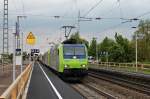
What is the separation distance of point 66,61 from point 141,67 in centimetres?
2509

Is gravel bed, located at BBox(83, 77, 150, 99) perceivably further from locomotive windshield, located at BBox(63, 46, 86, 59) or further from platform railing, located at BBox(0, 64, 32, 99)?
locomotive windshield, located at BBox(63, 46, 86, 59)

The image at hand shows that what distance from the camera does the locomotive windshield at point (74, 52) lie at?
35156 millimetres

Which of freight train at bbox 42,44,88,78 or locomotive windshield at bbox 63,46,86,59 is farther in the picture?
locomotive windshield at bbox 63,46,86,59

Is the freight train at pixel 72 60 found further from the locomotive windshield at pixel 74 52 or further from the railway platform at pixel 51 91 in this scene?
the railway platform at pixel 51 91

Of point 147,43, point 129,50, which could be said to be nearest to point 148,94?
point 129,50

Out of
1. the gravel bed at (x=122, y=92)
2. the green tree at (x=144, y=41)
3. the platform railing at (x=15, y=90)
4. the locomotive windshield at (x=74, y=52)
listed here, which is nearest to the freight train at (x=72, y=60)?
the locomotive windshield at (x=74, y=52)

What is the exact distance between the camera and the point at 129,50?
96.8 meters

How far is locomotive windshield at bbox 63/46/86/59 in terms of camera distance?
35.2m

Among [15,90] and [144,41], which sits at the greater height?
[144,41]

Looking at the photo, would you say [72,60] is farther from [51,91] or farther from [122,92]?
[51,91]

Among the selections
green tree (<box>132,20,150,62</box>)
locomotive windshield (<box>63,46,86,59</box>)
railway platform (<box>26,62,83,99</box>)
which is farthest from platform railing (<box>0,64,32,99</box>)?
green tree (<box>132,20,150,62</box>)

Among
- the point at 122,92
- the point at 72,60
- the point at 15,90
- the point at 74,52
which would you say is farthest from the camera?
the point at 74,52

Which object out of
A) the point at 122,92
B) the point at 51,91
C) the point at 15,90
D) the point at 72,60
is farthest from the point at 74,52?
the point at 15,90

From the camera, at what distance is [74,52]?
35438mm
